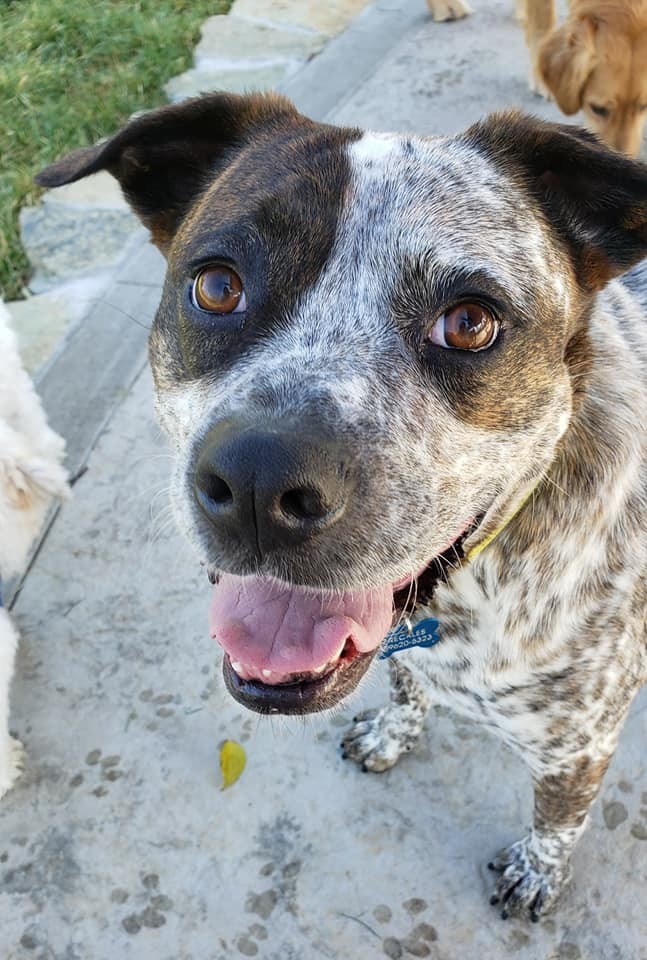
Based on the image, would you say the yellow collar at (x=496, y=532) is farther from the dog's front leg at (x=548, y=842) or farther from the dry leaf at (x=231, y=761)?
the dry leaf at (x=231, y=761)

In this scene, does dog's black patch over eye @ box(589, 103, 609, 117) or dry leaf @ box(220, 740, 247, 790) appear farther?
dog's black patch over eye @ box(589, 103, 609, 117)

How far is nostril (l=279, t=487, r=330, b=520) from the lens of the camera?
137 cm

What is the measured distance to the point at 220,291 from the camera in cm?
174

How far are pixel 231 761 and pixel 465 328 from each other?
1.82 m

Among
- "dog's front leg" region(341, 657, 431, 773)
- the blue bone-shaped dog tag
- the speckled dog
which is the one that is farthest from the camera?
"dog's front leg" region(341, 657, 431, 773)

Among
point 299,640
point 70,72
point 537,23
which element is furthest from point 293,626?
point 70,72

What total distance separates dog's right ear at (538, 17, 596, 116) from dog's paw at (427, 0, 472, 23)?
219 cm

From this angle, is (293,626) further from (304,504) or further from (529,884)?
(529,884)

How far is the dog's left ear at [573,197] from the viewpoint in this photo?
181cm

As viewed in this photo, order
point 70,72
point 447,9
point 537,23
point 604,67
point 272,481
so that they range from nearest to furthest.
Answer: point 272,481, point 604,67, point 537,23, point 70,72, point 447,9

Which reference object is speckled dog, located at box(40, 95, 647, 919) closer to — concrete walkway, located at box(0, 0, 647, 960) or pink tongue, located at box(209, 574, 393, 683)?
pink tongue, located at box(209, 574, 393, 683)

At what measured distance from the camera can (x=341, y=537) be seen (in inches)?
57.8

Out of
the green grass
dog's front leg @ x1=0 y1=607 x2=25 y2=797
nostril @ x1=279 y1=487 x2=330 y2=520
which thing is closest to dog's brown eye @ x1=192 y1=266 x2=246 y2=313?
nostril @ x1=279 y1=487 x2=330 y2=520

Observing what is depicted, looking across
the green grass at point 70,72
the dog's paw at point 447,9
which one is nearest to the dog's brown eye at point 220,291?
the green grass at point 70,72
